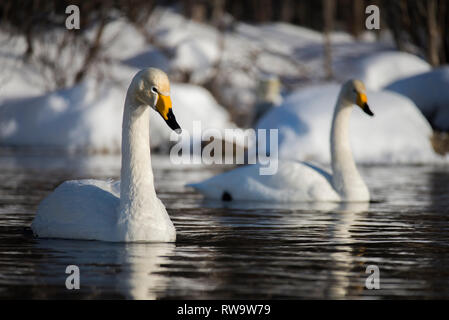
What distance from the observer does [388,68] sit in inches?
1147

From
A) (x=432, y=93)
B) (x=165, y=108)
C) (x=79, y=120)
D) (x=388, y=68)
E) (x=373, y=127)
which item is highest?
(x=388, y=68)

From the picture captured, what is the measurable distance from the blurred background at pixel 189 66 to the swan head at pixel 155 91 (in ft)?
35.1

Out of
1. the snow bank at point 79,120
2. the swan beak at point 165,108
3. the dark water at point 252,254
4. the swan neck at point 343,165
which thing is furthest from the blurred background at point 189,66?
the swan beak at point 165,108

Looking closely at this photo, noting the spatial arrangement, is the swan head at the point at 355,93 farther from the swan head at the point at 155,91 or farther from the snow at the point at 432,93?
the snow at the point at 432,93

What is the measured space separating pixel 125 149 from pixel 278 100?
59.6 feet

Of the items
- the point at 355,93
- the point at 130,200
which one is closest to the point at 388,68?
the point at 355,93

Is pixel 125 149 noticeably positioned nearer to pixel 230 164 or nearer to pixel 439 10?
pixel 230 164

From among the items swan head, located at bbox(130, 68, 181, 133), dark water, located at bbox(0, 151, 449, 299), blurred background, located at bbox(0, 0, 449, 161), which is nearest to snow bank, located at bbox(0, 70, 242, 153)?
blurred background, located at bbox(0, 0, 449, 161)

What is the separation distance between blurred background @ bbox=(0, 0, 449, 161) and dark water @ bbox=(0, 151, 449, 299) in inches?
308

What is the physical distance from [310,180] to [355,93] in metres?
1.14

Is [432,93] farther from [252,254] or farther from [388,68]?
[252,254]

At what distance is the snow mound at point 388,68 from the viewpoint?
93.7 ft
